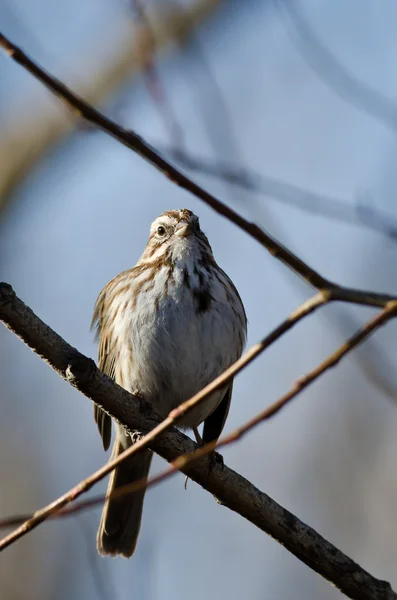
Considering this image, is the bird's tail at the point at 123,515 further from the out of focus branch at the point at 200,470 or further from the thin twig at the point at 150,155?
the thin twig at the point at 150,155

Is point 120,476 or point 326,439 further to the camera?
point 326,439

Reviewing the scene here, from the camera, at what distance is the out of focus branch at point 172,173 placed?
5.92ft

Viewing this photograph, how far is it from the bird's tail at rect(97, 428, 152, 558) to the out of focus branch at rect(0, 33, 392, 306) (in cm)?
340

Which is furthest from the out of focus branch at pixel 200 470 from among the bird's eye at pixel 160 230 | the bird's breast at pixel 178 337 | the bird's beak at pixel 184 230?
the bird's eye at pixel 160 230

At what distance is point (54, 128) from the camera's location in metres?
7.99

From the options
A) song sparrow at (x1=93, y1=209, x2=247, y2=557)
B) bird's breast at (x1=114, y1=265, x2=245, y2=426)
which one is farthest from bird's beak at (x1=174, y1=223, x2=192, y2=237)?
bird's breast at (x1=114, y1=265, x2=245, y2=426)

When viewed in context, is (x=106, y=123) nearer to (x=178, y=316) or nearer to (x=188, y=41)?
(x=178, y=316)

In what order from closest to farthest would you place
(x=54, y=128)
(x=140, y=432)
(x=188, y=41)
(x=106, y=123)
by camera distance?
1. (x=106, y=123)
2. (x=140, y=432)
3. (x=188, y=41)
4. (x=54, y=128)

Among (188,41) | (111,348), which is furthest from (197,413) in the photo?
(188,41)

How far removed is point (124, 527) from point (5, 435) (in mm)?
4082

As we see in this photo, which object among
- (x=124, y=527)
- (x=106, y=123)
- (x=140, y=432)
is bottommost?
(x=106, y=123)

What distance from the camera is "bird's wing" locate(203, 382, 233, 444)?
5.36 metres

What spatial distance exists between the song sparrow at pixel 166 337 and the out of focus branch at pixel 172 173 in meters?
2.71

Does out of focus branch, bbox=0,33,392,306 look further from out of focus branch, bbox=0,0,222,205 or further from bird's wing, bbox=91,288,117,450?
out of focus branch, bbox=0,0,222,205
